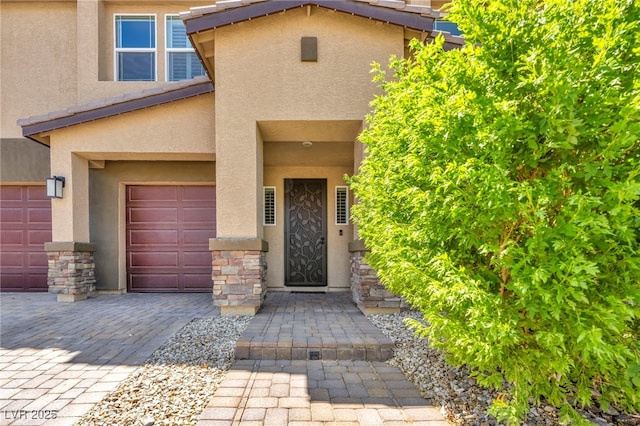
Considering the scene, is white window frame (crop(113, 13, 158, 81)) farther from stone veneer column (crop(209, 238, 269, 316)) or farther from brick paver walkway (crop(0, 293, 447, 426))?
brick paver walkway (crop(0, 293, 447, 426))

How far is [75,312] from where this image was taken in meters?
5.41

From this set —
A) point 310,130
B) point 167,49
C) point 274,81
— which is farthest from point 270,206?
point 167,49

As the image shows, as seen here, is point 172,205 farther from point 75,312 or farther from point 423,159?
point 423,159

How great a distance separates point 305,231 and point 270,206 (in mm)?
981

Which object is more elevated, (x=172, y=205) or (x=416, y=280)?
(x=172, y=205)

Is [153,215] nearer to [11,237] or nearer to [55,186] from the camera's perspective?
[55,186]

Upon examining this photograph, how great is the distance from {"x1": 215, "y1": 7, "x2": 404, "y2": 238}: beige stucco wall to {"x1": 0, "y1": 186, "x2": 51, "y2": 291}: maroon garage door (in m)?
5.43

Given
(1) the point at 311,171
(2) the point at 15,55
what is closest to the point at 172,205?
(1) the point at 311,171

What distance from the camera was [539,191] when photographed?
1.89 metres

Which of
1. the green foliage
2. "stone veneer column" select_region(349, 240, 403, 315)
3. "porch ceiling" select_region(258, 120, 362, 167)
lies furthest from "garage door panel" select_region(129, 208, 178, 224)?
the green foliage

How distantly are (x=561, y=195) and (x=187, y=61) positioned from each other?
27.3 feet

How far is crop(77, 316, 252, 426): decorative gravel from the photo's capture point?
2441mm

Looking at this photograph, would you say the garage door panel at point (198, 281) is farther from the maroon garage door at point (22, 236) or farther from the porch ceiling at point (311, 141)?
the maroon garage door at point (22, 236)

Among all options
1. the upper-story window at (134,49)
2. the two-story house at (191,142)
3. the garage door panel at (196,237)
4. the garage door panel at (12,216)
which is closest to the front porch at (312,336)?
the two-story house at (191,142)
